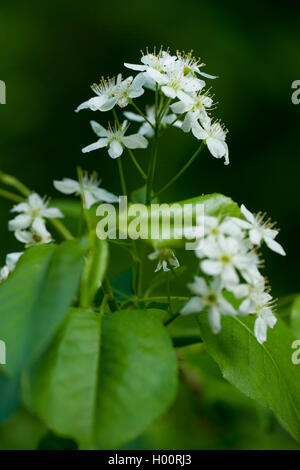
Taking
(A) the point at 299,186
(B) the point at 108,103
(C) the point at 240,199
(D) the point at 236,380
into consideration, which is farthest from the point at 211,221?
(A) the point at 299,186

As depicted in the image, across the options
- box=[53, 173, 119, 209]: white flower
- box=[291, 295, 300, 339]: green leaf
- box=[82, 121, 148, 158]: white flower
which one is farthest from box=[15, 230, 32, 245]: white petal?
box=[291, 295, 300, 339]: green leaf

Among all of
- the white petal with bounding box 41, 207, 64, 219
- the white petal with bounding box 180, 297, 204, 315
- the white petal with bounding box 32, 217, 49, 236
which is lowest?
the white petal with bounding box 180, 297, 204, 315

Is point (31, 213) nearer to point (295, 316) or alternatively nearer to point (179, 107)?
point (179, 107)

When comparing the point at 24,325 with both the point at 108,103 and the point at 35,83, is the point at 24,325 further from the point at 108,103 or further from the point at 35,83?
the point at 35,83

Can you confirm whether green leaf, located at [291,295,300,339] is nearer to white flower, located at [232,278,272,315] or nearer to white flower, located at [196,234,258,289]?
white flower, located at [232,278,272,315]

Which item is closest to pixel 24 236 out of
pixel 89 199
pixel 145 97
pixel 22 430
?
pixel 89 199

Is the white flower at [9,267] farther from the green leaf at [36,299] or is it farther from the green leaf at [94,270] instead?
the green leaf at [94,270]
